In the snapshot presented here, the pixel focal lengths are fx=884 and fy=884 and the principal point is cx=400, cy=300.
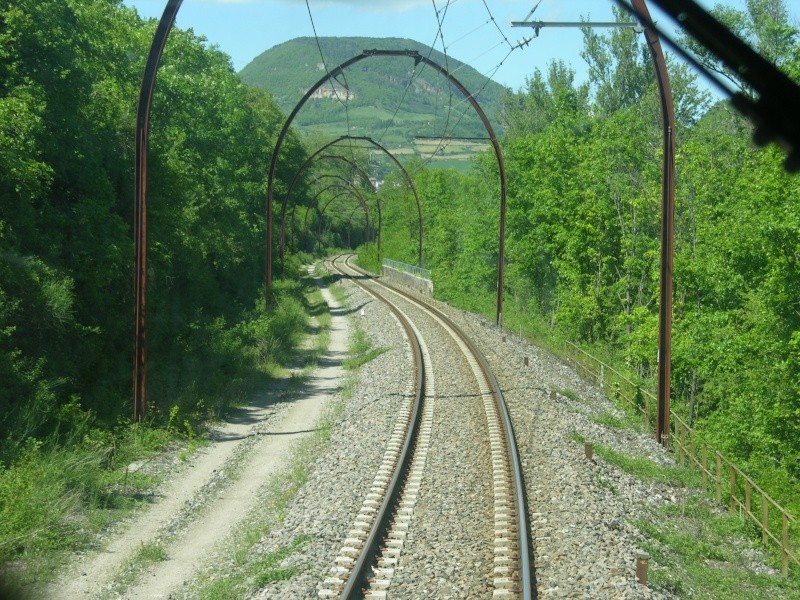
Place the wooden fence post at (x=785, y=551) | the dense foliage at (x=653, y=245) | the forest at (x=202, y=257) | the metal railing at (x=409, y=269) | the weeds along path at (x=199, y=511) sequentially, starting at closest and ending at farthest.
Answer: the weeds along path at (x=199, y=511) → the wooden fence post at (x=785, y=551) → the forest at (x=202, y=257) → the dense foliage at (x=653, y=245) → the metal railing at (x=409, y=269)

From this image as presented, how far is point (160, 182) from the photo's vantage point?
79.2 feet

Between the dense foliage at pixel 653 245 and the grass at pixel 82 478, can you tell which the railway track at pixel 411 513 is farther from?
the dense foliage at pixel 653 245

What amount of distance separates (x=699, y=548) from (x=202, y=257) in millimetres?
25969

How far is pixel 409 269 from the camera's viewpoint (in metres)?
68.3

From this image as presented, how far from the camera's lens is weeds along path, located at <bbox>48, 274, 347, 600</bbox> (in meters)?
10.1

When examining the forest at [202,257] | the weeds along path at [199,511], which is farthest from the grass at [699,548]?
the weeds along path at [199,511]

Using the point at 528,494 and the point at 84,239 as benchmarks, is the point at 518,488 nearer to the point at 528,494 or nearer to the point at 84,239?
the point at 528,494

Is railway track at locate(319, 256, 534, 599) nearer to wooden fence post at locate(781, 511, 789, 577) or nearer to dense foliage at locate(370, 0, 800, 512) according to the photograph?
wooden fence post at locate(781, 511, 789, 577)

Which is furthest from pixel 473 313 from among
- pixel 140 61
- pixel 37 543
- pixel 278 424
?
pixel 37 543

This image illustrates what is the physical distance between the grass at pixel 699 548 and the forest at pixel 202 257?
4.57m

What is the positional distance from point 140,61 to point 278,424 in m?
19.0

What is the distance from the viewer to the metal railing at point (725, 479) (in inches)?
478

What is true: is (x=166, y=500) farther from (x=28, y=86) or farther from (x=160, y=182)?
(x=160, y=182)

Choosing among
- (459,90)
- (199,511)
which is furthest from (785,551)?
Result: (459,90)
